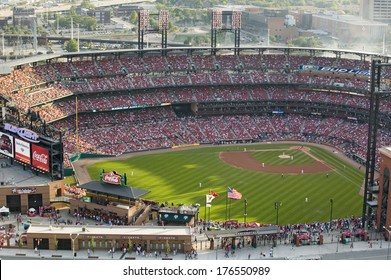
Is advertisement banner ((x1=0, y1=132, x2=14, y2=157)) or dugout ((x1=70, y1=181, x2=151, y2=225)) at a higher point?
advertisement banner ((x1=0, y1=132, x2=14, y2=157))

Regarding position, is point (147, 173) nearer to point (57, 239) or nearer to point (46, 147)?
point (46, 147)

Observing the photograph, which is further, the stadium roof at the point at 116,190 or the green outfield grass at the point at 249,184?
the green outfield grass at the point at 249,184

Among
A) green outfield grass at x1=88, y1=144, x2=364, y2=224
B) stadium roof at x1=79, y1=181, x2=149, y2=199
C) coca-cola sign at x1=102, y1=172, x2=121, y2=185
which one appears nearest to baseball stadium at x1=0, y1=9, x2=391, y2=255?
green outfield grass at x1=88, y1=144, x2=364, y2=224

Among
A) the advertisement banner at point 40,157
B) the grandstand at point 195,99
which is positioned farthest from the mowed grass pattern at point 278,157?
the advertisement banner at point 40,157

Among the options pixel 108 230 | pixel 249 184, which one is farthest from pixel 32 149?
pixel 249 184

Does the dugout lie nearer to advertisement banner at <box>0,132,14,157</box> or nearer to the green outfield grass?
the green outfield grass

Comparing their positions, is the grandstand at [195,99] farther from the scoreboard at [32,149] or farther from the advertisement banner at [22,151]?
the advertisement banner at [22,151]

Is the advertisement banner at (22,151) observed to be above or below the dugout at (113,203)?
above
